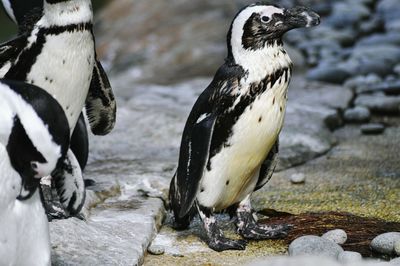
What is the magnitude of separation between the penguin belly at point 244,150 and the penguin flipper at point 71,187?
0.68 meters

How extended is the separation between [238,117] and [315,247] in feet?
1.96

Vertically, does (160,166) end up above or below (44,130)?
below

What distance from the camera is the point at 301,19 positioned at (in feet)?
12.6

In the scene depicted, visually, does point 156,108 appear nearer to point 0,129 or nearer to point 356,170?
point 356,170

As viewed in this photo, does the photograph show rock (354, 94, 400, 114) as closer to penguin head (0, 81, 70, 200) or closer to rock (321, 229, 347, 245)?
rock (321, 229, 347, 245)

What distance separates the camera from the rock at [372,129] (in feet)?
19.2

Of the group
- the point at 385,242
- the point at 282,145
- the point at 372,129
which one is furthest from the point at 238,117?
the point at 372,129

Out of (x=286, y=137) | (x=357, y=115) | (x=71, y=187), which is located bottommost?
(x=357, y=115)

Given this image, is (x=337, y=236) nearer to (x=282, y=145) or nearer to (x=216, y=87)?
(x=216, y=87)

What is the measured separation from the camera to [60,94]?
3.77m

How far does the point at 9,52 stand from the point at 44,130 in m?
1.27

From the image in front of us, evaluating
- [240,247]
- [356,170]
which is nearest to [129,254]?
[240,247]

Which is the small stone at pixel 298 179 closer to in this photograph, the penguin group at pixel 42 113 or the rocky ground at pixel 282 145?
the rocky ground at pixel 282 145

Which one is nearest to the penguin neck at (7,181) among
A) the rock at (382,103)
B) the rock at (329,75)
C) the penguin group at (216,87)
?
the penguin group at (216,87)
